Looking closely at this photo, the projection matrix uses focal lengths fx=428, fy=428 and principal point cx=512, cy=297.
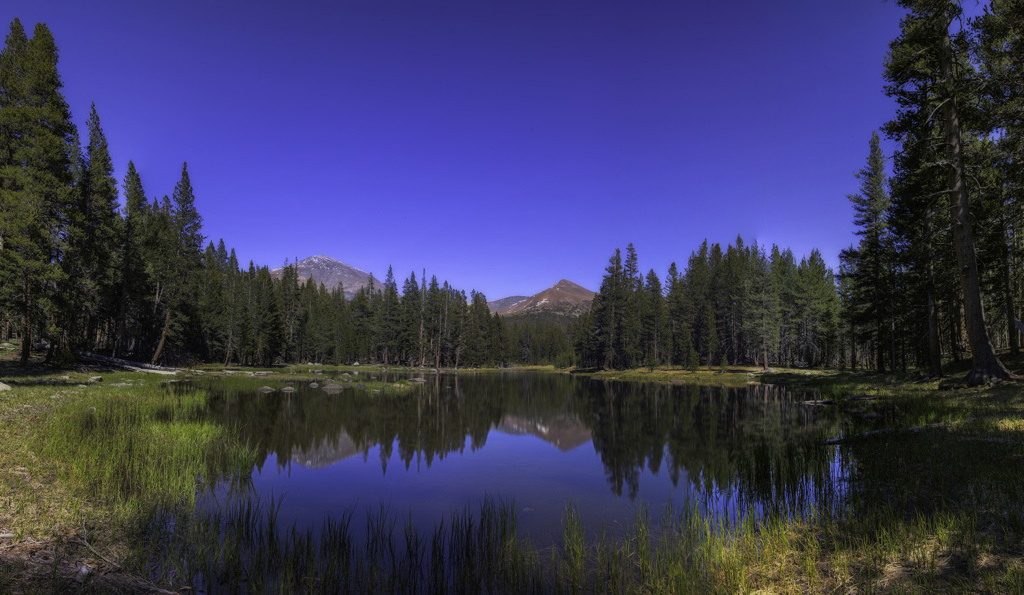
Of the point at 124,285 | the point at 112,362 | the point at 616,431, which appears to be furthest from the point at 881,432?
the point at 124,285

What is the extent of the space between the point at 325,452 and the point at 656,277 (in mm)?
82537

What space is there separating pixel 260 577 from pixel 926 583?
29.1ft

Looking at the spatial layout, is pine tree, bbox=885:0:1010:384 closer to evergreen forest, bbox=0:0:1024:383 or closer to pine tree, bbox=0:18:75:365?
evergreen forest, bbox=0:0:1024:383

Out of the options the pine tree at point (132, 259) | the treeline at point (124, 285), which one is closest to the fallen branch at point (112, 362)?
the treeline at point (124, 285)

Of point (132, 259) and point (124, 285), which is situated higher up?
point (132, 259)

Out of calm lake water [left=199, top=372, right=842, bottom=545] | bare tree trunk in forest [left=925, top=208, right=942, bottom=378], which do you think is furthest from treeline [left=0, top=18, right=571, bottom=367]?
bare tree trunk in forest [left=925, top=208, right=942, bottom=378]

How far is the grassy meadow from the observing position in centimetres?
555

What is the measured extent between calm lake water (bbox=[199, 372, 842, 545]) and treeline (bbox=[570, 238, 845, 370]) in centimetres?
3899

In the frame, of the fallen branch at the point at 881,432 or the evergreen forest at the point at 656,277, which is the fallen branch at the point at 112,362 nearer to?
the evergreen forest at the point at 656,277

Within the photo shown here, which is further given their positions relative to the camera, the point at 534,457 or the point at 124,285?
the point at 124,285

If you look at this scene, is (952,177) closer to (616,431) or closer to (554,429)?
(616,431)

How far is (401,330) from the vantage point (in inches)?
3477

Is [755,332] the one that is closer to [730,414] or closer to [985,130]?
[730,414]

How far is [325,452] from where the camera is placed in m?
17.0
